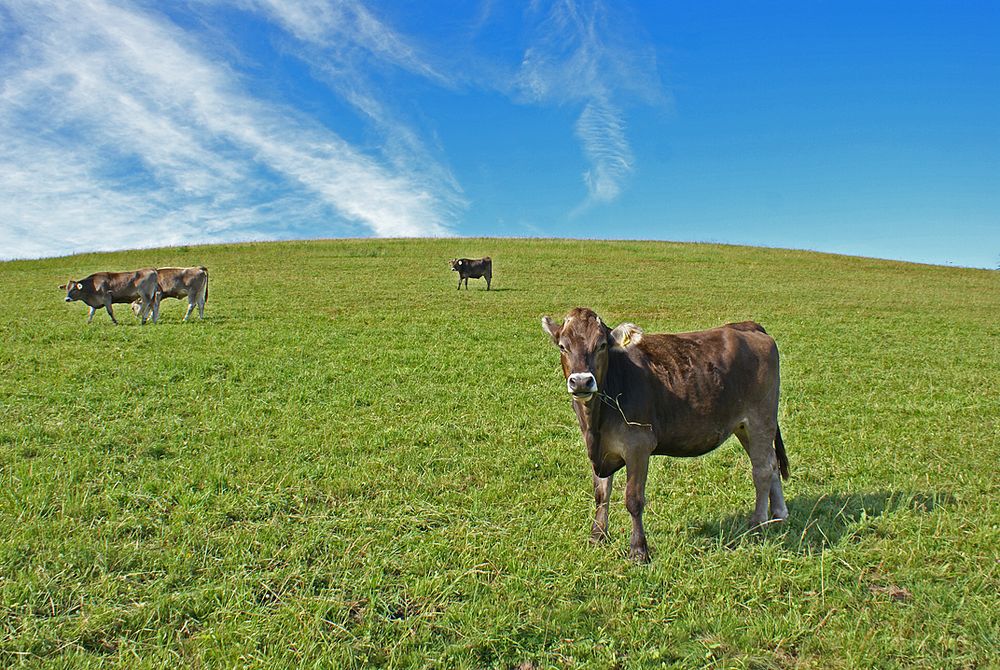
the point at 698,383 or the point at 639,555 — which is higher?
the point at 698,383

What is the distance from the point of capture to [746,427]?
20.6 feet

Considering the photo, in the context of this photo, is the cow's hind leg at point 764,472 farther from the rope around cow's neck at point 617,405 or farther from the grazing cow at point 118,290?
the grazing cow at point 118,290

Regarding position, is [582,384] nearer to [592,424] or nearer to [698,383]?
[592,424]

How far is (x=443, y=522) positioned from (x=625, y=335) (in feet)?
8.65

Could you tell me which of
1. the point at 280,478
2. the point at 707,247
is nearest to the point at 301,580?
the point at 280,478

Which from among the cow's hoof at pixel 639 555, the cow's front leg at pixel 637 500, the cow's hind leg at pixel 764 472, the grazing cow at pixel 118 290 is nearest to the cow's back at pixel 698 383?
the cow's hind leg at pixel 764 472

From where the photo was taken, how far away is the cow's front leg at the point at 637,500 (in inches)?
212

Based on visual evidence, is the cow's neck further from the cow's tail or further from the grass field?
the cow's tail

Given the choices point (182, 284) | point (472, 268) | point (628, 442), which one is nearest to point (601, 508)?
point (628, 442)

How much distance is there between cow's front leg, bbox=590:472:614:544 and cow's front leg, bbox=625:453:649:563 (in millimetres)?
393

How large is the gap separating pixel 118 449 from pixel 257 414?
2240mm

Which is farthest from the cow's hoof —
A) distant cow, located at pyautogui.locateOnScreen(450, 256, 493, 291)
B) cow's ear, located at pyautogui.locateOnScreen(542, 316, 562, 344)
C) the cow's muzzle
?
distant cow, located at pyautogui.locateOnScreen(450, 256, 493, 291)

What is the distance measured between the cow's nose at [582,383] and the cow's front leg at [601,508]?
1.47 metres

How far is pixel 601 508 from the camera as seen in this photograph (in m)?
5.89
